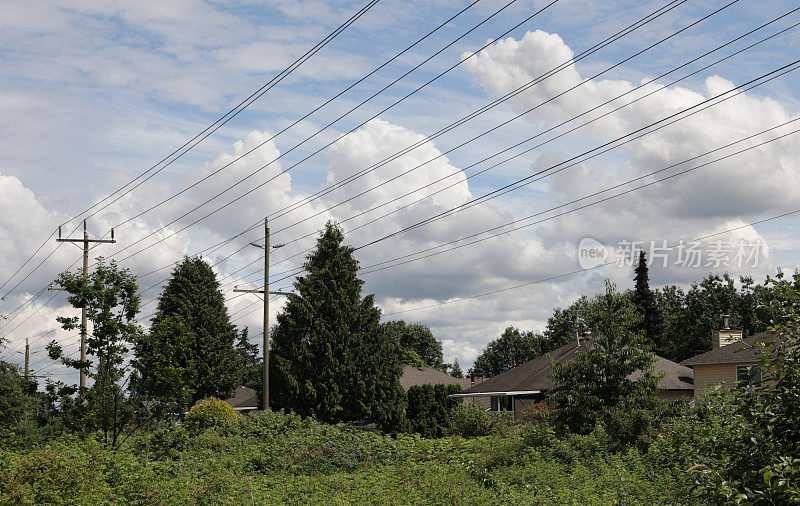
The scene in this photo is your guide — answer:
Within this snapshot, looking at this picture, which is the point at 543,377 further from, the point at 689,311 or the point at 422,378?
the point at 689,311

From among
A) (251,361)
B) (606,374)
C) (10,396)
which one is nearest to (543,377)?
(606,374)

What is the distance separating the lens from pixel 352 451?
17.4 m

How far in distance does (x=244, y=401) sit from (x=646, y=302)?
38.0 metres

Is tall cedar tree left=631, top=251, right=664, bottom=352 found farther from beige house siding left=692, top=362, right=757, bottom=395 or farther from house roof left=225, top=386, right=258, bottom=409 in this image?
house roof left=225, top=386, right=258, bottom=409

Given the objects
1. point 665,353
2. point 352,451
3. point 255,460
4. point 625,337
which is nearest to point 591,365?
point 625,337

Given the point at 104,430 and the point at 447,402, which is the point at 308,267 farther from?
the point at 104,430

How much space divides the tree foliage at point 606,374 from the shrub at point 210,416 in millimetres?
8703

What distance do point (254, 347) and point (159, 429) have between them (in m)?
102

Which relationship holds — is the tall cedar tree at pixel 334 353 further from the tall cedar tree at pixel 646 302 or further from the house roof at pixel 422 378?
the tall cedar tree at pixel 646 302

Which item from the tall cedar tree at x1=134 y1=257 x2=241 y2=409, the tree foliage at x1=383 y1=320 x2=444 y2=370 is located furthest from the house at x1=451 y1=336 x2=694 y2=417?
the tree foliage at x1=383 y1=320 x2=444 y2=370

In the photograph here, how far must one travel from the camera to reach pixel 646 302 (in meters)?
65.9

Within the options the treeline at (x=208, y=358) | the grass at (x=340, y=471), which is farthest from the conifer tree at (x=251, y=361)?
the grass at (x=340, y=471)

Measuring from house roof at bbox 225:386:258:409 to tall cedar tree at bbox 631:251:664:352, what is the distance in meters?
35.3

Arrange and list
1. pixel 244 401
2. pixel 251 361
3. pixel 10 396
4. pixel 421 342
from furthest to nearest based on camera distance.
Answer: pixel 251 361
pixel 421 342
pixel 244 401
pixel 10 396
